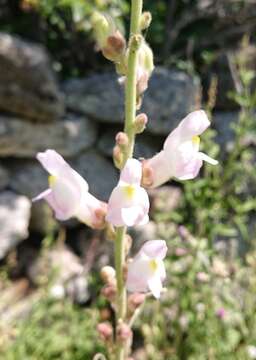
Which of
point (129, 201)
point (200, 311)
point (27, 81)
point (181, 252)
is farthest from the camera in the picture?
point (27, 81)

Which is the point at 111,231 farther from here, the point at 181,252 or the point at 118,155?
the point at 181,252

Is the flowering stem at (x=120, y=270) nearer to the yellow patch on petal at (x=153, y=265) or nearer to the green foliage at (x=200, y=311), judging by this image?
the yellow patch on petal at (x=153, y=265)

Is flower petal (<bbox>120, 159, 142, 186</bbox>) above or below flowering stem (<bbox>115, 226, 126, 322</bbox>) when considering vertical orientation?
above

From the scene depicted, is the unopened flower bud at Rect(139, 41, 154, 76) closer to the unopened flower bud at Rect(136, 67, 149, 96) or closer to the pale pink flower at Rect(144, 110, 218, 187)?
the unopened flower bud at Rect(136, 67, 149, 96)

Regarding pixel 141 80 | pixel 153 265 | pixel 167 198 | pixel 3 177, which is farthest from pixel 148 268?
pixel 3 177

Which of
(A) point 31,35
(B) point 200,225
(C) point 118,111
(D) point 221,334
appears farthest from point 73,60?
(D) point 221,334

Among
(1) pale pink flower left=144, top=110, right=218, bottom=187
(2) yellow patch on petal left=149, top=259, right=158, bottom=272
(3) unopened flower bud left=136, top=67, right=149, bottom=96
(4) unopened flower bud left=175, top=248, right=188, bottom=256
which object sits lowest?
(2) yellow patch on petal left=149, top=259, right=158, bottom=272

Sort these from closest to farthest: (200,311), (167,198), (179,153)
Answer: (179,153), (200,311), (167,198)

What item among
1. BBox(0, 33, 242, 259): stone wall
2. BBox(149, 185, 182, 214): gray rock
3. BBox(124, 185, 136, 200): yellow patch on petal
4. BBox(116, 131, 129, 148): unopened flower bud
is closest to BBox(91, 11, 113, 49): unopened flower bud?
BBox(116, 131, 129, 148): unopened flower bud
